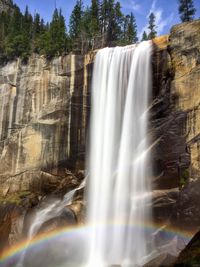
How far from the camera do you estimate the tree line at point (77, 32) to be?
3988 centimetres

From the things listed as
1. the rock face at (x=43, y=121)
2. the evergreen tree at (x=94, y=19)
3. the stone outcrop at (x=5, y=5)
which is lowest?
the rock face at (x=43, y=121)

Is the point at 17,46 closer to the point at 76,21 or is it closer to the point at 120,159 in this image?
the point at 76,21

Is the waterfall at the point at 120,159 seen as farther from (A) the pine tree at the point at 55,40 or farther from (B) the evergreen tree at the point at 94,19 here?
(B) the evergreen tree at the point at 94,19

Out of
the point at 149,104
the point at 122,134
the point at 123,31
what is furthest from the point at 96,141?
the point at 123,31

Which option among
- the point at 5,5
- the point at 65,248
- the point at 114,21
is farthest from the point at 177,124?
the point at 5,5

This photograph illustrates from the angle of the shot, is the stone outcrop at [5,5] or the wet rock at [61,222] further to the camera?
the stone outcrop at [5,5]

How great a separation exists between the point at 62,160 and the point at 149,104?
9.30m

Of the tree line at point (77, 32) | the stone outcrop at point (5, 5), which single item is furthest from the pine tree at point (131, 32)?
the stone outcrop at point (5, 5)

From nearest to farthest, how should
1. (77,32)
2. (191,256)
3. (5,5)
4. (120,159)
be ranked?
1. (191,256)
2. (120,159)
3. (77,32)
4. (5,5)

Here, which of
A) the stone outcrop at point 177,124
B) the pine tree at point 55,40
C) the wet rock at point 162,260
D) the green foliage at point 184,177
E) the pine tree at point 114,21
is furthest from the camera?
the pine tree at point 114,21

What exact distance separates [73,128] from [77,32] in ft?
64.8

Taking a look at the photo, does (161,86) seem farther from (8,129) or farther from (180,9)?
(180,9)

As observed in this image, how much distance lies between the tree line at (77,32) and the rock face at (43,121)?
349 cm

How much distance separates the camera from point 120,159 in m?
28.4
